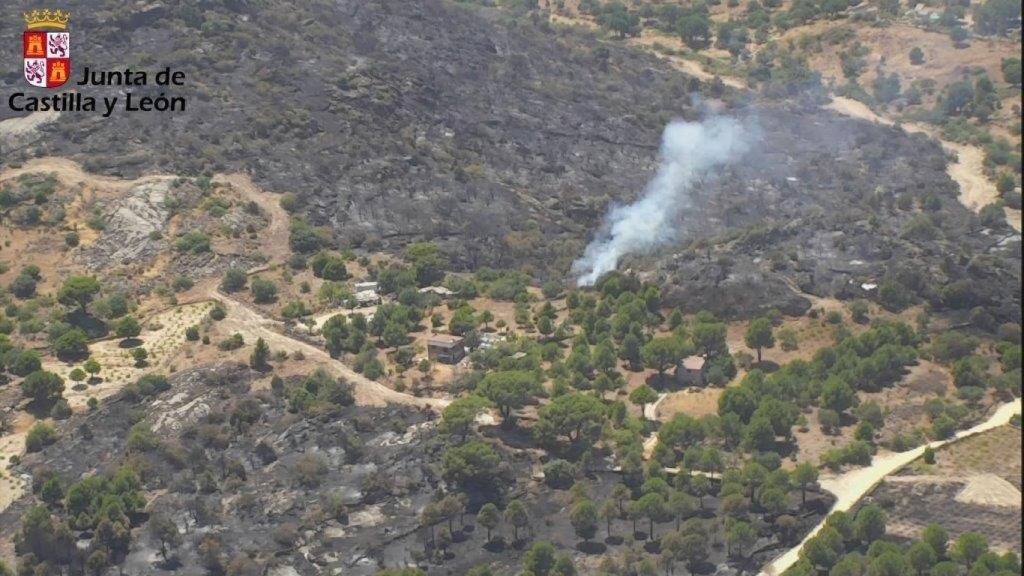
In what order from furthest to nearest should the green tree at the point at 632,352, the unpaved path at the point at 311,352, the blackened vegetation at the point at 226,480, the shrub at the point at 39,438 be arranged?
the green tree at the point at 632,352 → the unpaved path at the point at 311,352 → the shrub at the point at 39,438 → the blackened vegetation at the point at 226,480

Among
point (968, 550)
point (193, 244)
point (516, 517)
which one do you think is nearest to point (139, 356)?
point (193, 244)

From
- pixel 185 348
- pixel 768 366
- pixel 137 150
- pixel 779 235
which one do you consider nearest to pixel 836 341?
pixel 768 366

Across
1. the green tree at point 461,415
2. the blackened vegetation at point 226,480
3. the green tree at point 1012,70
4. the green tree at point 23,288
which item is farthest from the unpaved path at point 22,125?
the green tree at point 1012,70

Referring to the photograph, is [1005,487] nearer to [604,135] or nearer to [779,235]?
[779,235]

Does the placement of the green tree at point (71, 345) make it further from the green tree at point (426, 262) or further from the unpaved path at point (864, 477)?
the unpaved path at point (864, 477)

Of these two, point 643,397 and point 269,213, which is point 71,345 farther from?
point 643,397

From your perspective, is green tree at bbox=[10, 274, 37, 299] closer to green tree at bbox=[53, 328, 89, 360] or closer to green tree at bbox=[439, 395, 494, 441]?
green tree at bbox=[53, 328, 89, 360]
